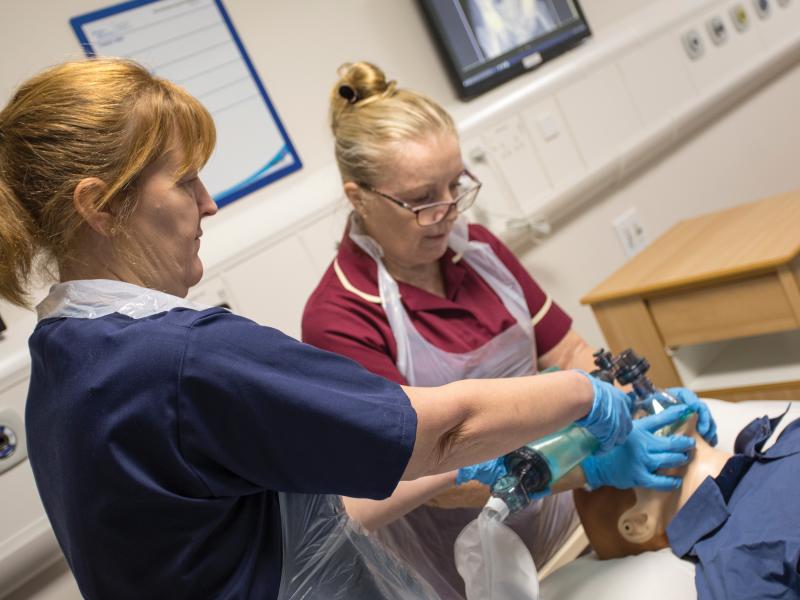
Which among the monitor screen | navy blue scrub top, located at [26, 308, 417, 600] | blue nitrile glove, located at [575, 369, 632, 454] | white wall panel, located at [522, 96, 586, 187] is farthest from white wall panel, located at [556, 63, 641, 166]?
navy blue scrub top, located at [26, 308, 417, 600]

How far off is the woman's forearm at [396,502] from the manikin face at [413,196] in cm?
52

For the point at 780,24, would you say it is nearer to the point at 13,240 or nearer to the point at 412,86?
the point at 412,86

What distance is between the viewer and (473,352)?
5.20ft

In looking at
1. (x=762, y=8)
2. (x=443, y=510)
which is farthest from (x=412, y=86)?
(x=762, y=8)

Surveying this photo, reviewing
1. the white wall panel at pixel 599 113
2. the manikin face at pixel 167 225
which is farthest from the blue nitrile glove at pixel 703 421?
the white wall panel at pixel 599 113

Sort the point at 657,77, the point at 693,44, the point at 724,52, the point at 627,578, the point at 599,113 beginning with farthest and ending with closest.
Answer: the point at 724,52, the point at 693,44, the point at 657,77, the point at 599,113, the point at 627,578

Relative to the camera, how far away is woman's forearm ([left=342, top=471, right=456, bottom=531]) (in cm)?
118

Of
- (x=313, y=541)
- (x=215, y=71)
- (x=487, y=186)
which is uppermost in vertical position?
(x=215, y=71)

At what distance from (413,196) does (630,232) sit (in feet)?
4.67

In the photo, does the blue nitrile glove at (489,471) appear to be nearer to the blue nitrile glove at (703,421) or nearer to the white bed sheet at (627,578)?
the white bed sheet at (627,578)

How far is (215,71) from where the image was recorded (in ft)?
6.59

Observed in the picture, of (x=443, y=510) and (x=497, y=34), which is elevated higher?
(x=497, y=34)

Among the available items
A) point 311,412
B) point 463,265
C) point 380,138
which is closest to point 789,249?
point 463,265

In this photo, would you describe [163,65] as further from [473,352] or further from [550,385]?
[550,385]
